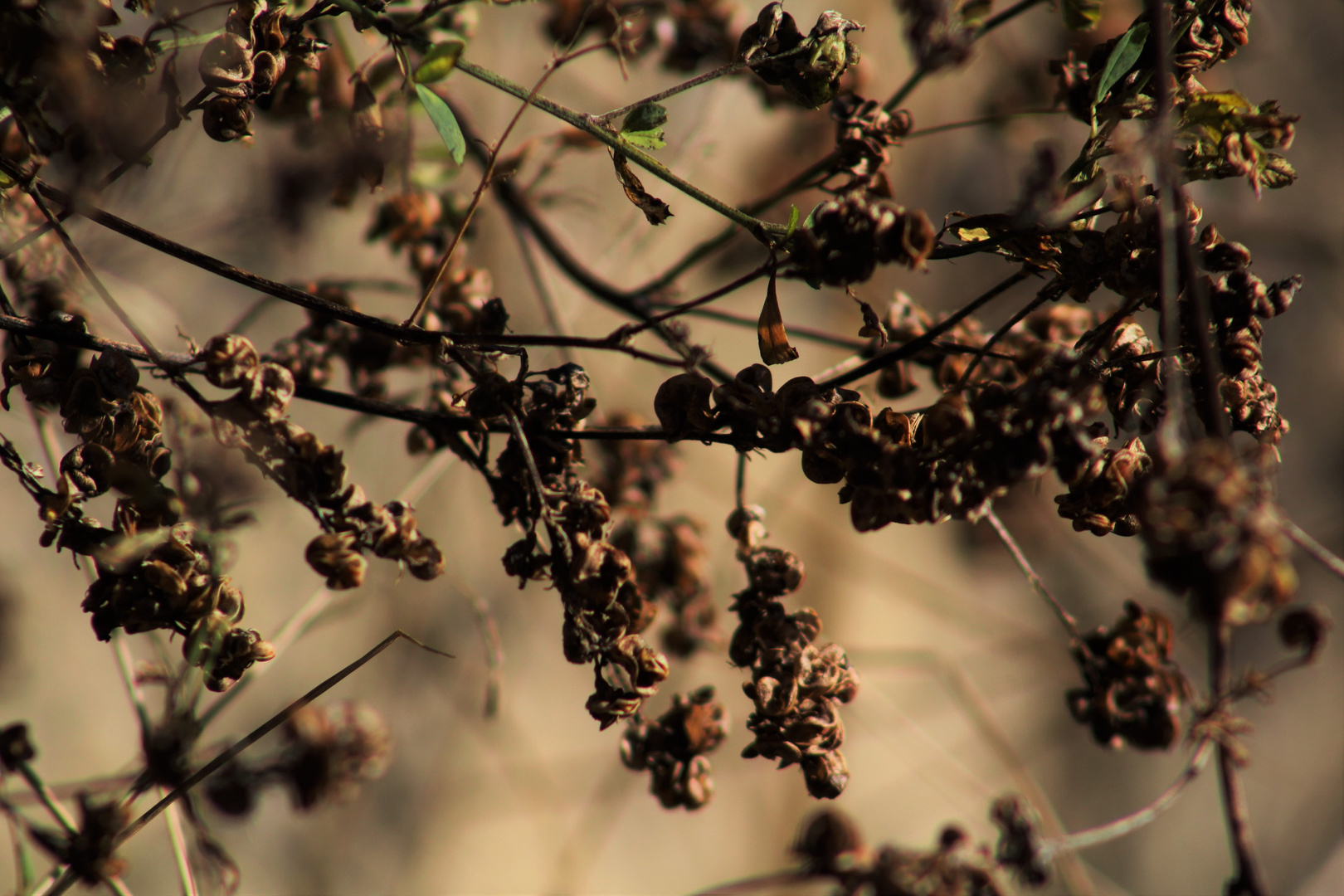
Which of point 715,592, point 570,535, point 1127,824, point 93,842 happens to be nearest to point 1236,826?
point 1127,824

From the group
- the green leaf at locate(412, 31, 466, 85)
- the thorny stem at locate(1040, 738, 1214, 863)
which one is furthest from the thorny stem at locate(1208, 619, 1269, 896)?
the green leaf at locate(412, 31, 466, 85)

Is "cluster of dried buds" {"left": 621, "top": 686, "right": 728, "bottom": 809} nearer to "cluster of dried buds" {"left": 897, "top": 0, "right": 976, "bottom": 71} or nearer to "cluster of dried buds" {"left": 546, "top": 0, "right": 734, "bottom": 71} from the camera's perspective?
"cluster of dried buds" {"left": 897, "top": 0, "right": 976, "bottom": 71}

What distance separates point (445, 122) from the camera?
14.0 inches

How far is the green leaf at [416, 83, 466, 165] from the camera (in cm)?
35

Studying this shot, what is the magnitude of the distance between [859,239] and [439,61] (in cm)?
18

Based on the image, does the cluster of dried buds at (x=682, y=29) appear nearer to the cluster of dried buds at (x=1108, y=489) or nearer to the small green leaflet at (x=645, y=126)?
the small green leaflet at (x=645, y=126)

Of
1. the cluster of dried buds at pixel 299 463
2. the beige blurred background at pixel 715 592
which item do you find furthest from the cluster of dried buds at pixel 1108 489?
the beige blurred background at pixel 715 592

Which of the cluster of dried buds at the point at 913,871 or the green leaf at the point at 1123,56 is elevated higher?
the green leaf at the point at 1123,56

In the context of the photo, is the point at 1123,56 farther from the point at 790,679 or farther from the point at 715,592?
the point at 715,592

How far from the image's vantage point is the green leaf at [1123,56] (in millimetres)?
344

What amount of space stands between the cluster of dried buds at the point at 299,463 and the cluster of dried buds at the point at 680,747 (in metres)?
0.15

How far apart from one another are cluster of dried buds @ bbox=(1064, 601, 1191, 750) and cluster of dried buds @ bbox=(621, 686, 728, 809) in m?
0.16

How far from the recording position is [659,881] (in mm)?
1239

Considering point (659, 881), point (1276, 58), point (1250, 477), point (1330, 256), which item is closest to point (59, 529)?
point (1250, 477)
